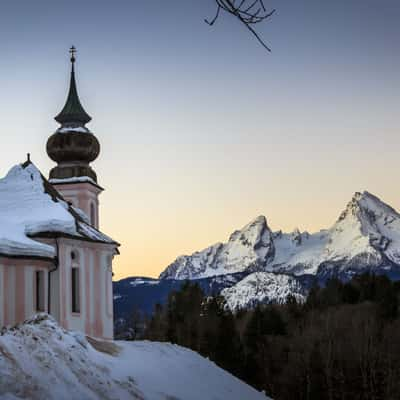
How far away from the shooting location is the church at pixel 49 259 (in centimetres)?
3741

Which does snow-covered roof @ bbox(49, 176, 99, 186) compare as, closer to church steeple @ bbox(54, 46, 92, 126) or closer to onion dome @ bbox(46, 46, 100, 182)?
A: onion dome @ bbox(46, 46, 100, 182)

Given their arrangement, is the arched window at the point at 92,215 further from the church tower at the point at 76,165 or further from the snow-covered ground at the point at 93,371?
the snow-covered ground at the point at 93,371

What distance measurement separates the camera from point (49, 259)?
3947 cm

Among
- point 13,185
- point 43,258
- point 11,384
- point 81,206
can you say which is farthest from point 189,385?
point 81,206

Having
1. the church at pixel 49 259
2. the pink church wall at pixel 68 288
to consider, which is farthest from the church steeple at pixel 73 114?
the pink church wall at pixel 68 288

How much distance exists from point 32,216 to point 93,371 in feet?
64.0

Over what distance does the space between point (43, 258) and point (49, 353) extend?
1556cm

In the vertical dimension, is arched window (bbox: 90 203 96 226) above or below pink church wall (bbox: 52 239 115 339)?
above

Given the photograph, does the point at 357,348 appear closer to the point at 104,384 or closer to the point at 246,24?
the point at 104,384

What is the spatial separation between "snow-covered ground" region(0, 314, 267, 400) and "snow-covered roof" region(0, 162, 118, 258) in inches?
351

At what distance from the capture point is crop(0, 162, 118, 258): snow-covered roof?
38750mm

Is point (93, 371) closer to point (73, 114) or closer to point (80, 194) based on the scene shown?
point (80, 194)

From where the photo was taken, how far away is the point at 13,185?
4547cm

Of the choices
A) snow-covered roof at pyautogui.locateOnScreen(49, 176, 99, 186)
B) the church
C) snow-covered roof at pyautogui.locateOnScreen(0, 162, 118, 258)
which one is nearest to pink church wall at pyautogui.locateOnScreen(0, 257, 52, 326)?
the church
